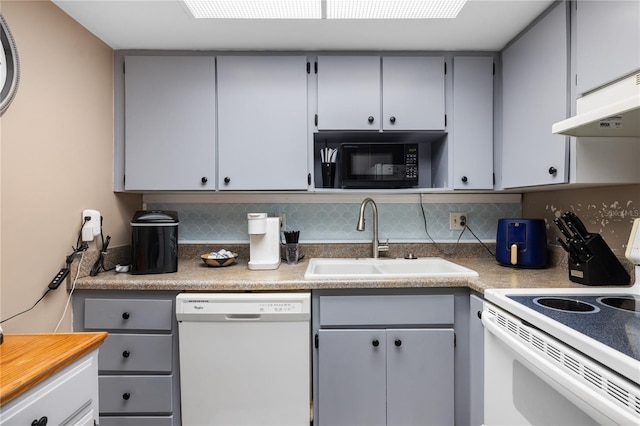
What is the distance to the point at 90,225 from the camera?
5.29ft

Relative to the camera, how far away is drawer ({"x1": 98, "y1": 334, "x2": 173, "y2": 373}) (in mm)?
1506

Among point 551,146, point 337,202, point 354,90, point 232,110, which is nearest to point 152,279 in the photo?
point 232,110

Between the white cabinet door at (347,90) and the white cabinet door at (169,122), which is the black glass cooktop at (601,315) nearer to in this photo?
the white cabinet door at (347,90)

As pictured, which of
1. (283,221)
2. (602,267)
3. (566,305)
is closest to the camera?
(566,305)

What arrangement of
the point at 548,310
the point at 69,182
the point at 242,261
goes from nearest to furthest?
1. the point at 548,310
2. the point at 69,182
3. the point at 242,261

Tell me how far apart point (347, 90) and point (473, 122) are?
78cm

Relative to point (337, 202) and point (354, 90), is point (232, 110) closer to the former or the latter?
point (354, 90)

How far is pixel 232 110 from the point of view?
1837 mm

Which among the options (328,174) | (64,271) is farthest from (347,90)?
(64,271)

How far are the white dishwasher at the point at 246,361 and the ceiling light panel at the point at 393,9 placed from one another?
1382 mm

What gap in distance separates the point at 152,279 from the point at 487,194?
2143mm

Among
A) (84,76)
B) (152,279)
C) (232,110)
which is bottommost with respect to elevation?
(152,279)

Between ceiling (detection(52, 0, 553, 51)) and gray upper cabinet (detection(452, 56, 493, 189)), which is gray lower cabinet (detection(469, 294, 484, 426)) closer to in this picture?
gray upper cabinet (detection(452, 56, 493, 189))

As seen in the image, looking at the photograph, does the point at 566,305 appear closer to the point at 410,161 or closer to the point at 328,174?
the point at 410,161
